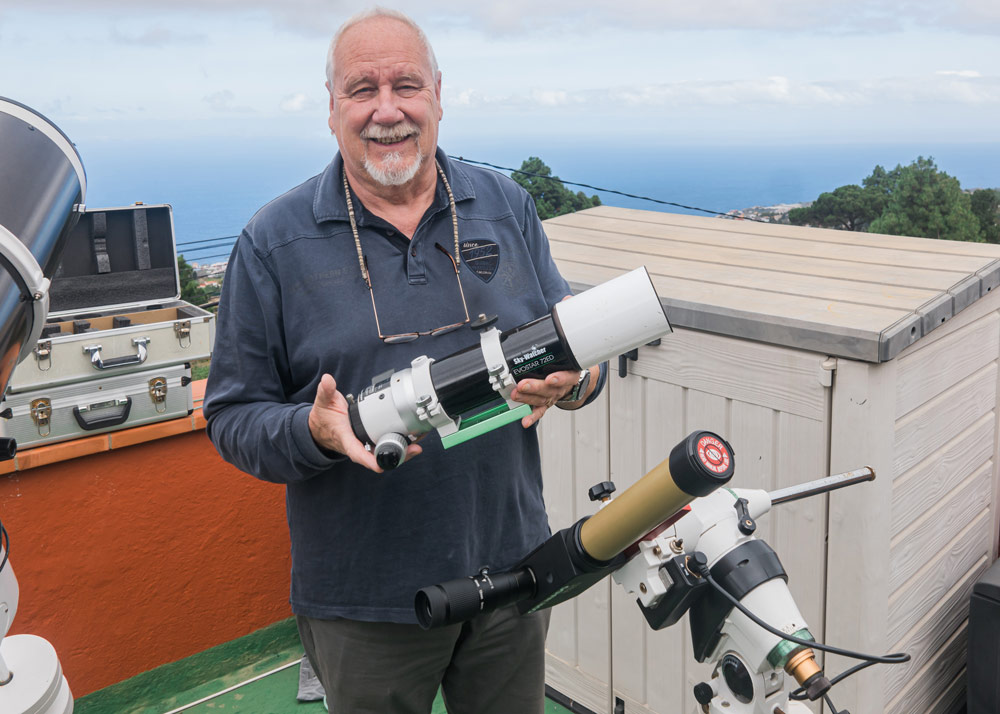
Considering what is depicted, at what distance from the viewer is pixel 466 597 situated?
132 centimetres

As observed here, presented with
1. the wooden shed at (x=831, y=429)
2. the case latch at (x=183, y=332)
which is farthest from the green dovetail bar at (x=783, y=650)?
the case latch at (x=183, y=332)

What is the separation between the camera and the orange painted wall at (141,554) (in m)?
2.74

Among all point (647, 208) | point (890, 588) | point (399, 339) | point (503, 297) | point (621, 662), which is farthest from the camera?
point (647, 208)

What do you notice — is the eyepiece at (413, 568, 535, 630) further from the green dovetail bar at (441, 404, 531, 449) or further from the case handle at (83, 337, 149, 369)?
the case handle at (83, 337, 149, 369)

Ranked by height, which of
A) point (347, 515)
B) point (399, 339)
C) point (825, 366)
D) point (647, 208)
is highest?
point (647, 208)

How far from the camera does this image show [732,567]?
4.09 ft

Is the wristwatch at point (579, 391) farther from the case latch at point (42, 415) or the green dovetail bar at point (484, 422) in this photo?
the case latch at point (42, 415)

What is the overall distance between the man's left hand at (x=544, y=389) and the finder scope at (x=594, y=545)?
0.20m

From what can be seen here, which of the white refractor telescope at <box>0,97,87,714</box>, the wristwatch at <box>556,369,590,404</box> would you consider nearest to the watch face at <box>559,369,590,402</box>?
the wristwatch at <box>556,369,590,404</box>

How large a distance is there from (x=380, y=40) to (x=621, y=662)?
186cm

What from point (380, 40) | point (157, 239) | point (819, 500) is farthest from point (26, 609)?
point (819, 500)

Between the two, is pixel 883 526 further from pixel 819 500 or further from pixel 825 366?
pixel 825 366

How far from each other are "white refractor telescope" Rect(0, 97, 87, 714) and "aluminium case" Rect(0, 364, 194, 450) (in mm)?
1278

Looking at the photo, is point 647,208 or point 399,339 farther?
point 647,208
